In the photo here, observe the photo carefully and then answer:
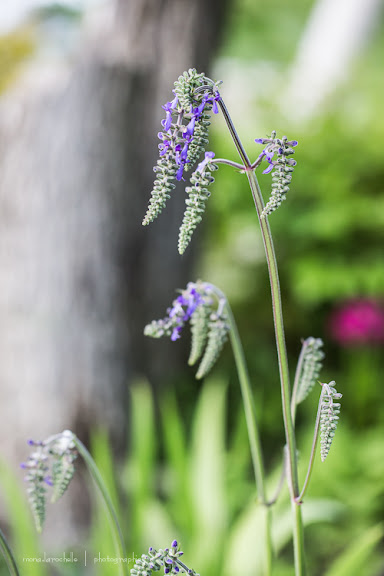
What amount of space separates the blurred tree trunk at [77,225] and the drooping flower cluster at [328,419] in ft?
6.19

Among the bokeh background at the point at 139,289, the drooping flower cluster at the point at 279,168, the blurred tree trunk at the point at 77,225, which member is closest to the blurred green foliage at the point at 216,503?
the bokeh background at the point at 139,289

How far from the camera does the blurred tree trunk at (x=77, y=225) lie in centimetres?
227

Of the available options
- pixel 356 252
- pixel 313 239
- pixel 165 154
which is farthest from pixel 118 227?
pixel 165 154

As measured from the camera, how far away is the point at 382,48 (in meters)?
5.12

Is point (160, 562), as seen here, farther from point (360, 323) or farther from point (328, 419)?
point (360, 323)

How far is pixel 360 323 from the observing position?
261 centimetres

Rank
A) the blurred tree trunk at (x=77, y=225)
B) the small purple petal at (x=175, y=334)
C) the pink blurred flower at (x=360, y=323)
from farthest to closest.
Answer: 1. the pink blurred flower at (x=360, y=323)
2. the blurred tree trunk at (x=77, y=225)
3. the small purple petal at (x=175, y=334)

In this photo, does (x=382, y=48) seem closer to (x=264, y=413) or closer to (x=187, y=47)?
(x=187, y=47)

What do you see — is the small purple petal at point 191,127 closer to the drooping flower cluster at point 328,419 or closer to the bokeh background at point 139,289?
the drooping flower cluster at point 328,419

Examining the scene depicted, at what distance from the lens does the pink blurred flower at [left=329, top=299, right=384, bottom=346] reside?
261cm

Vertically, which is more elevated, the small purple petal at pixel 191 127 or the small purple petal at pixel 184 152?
the small purple petal at pixel 191 127

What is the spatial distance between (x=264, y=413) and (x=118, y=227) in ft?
4.12

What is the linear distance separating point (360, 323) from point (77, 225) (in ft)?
4.57

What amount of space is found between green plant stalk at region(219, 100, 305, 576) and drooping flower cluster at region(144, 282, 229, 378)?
4.3 inches
